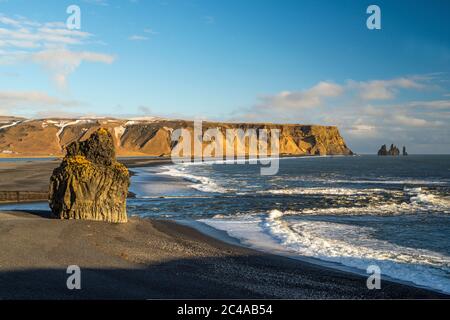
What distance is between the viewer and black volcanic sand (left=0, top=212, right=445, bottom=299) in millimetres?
10459

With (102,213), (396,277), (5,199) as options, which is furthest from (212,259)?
(5,199)

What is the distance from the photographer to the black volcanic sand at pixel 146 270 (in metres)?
10.5

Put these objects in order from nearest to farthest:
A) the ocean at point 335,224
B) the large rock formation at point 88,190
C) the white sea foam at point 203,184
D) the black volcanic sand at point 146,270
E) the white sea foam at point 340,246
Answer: the black volcanic sand at point 146,270 < the white sea foam at point 340,246 < the ocean at point 335,224 < the large rock formation at point 88,190 < the white sea foam at point 203,184

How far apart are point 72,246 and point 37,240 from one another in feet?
4.77

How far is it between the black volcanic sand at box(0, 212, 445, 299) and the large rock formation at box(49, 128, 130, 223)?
6.84ft

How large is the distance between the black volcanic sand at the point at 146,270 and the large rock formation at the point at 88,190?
2.08m

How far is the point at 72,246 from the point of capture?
1479cm

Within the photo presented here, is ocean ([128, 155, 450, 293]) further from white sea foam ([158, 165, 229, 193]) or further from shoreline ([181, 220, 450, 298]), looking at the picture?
white sea foam ([158, 165, 229, 193])

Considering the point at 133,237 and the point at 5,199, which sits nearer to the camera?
the point at 133,237
